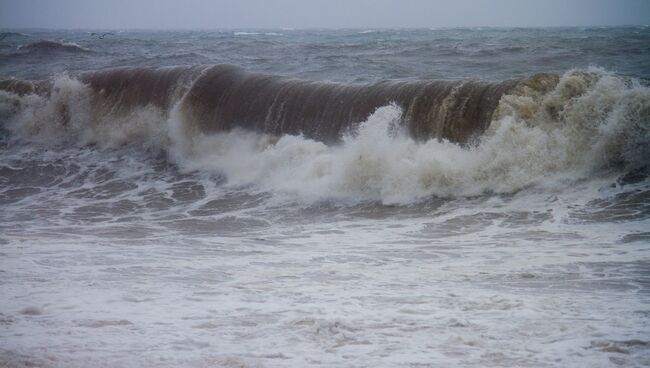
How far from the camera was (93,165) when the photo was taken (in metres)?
14.3

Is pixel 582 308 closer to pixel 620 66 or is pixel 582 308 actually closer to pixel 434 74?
pixel 434 74

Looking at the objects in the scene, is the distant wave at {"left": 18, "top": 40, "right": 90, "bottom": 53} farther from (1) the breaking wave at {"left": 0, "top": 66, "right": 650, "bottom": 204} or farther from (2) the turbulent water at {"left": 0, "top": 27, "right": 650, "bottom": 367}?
(1) the breaking wave at {"left": 0, "top": 66, "right": 650, "bottom": 204}

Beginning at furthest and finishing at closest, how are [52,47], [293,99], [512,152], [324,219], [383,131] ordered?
1. [52,47]
2. [293,99]
3. [383,131]
4. [512,152]
5. [324,219]

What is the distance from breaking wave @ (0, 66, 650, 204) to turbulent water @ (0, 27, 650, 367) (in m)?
0.04

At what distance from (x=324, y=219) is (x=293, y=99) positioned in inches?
196

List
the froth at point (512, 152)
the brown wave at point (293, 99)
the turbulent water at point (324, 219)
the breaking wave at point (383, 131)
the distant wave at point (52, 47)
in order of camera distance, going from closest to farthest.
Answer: the turbulent water at point (324, 219), the froth at point (512, 152), the breaking wave at point (383, 131), the brown wave at point (293, 99), the distant wave at point (52, 47)

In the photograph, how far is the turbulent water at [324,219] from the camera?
13.3ft

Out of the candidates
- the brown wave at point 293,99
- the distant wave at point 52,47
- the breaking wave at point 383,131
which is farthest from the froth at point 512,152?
the distant wave at point 52,47

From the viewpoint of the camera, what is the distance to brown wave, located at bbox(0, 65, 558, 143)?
11016 millimetres

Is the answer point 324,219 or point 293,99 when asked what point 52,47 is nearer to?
point 293,99

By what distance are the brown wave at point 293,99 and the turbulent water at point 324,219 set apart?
47mm

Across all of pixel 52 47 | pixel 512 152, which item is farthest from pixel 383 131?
pixel 52 47

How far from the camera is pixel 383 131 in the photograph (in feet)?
37.5

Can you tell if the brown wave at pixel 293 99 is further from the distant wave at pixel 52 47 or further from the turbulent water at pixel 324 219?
the distant wave at pixel 52 47
